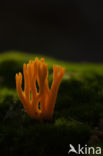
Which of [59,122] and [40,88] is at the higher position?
[40,88]

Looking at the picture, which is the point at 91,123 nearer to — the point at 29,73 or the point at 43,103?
the point at 43,103

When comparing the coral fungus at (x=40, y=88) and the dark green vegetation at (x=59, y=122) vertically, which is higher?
the coral fungus at (x=40, y=88)

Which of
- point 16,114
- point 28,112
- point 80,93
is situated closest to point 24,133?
point 28,112

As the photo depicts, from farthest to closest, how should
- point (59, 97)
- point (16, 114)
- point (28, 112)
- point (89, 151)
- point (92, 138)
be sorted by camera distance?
point (59, 97) → point (16, 114) → point (28, 112) → point (92, 138) → point (89, 151)

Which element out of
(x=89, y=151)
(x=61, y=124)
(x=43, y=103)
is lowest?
(x=89, y=151)
